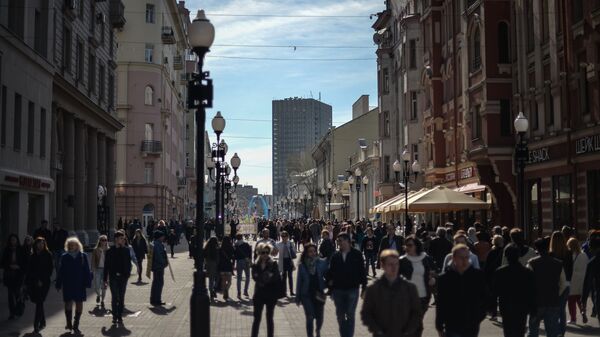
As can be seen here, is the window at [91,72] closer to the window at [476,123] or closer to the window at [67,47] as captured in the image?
the window at [67,47]

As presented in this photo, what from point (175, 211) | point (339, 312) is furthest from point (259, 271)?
point (175, 211)

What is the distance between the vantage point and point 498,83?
35094mm

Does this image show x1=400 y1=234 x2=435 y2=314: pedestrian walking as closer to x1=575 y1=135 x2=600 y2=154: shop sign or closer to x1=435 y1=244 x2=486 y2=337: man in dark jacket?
x1=435 y1=244 x2=486 y2=337: man in dark jacket

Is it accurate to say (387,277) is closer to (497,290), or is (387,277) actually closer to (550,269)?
(497,290)

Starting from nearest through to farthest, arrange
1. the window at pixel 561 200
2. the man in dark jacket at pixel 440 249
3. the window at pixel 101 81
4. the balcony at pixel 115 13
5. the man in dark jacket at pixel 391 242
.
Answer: the man in dark jacket at pixel 440 249
the man in dark jacket at pixel 391 242
the window at pixel 561 200
the window at pixel 101 81
the balcony at pixel 115 13

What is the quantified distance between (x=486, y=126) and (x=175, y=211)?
61.7 meters

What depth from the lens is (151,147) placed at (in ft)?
239

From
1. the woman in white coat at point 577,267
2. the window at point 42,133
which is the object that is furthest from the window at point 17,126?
the woman in white coat at point 577,267

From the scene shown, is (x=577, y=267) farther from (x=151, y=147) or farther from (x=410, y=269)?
(x=151, y=147)

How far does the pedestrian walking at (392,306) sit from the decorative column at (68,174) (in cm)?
3414

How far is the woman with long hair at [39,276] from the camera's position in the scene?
14.9m

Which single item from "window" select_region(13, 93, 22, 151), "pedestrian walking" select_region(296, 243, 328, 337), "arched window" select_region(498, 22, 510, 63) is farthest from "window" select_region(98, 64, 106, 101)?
"pedestrian walking" select_region(296, 243, 328, 337)

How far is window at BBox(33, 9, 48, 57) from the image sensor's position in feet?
106

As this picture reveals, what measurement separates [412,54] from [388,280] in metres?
45.7
